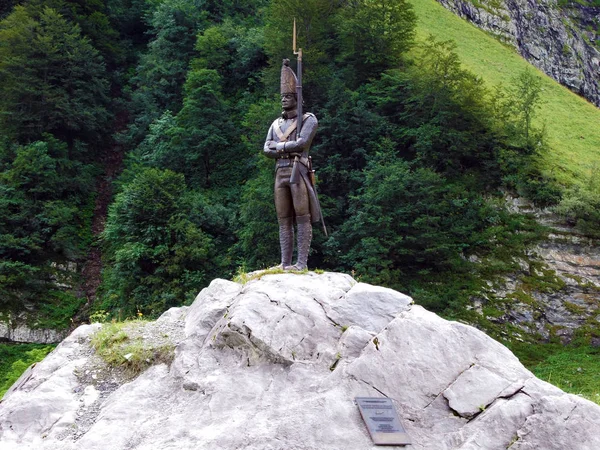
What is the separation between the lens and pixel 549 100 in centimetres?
3559

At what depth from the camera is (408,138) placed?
2748 centimetres

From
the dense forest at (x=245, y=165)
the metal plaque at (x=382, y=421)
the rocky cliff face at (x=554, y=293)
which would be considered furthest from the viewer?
the dense forest at (x=245, y=165)

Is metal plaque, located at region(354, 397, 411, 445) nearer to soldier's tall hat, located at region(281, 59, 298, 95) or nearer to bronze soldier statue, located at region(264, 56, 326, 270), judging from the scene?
bronze soldier statue, located at region(264, 56, 326, 270)

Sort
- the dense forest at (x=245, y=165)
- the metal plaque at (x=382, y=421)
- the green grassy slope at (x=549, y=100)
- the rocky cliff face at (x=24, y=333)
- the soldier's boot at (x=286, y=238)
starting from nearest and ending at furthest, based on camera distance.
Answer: the metal plaque at (x=382, y=421), the soldier's boot at (x=286, y=238), the dense forest at (x=245, y=165), the rocky cliff face at (x=24, y=333), the green grassy slope at (x=549, y=100)

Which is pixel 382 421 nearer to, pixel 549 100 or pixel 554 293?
pixel 554 293

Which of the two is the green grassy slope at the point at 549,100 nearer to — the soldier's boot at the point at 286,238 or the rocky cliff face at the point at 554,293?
the rocky cliff face at the point at 554,293

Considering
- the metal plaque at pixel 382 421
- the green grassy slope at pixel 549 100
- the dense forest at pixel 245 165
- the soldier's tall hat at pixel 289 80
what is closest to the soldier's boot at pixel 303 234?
the soldier's tall hat at pixel 289 80

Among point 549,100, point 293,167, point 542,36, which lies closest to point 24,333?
point 293,167

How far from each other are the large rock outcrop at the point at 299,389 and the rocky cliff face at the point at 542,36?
142ft

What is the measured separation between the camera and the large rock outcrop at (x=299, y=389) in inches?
280

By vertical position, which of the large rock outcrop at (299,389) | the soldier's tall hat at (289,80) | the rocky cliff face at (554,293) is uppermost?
the soldier's tall hat at (289,80)

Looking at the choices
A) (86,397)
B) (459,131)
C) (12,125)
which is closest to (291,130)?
(86,397)

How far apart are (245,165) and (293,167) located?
20.7 metres

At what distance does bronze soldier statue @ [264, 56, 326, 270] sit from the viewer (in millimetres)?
10430
